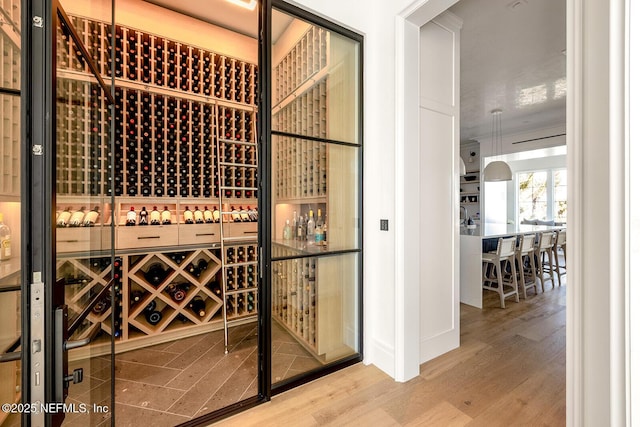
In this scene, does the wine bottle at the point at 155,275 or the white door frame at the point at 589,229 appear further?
the wine bottle at the point at 155,275

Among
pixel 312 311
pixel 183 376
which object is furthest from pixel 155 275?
pixel 312 311

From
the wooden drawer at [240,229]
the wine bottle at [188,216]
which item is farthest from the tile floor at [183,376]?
the wine bottle at [188,216]

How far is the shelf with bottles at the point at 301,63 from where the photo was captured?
1.93 m

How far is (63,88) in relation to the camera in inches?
34.7

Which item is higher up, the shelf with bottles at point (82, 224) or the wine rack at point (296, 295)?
the shelf with bottles at point (82, 224)

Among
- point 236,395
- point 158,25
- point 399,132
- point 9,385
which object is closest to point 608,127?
point 399,132

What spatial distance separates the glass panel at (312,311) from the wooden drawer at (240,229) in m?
1.06

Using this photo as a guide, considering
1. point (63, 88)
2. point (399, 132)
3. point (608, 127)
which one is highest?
point (399, 132)

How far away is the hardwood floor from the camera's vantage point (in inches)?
64.2

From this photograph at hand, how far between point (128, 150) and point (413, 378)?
3.21 m

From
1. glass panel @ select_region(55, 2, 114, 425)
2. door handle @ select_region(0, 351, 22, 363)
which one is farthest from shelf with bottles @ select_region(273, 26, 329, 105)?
door handle @ select_region(0, 351, 22, 363)

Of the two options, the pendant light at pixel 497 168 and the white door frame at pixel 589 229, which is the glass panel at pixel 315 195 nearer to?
the white door frame at pixel 589 229

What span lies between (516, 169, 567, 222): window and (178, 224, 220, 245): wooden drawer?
8579 millimetres

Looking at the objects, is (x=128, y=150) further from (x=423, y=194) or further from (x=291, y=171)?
(x=423, y=194)
